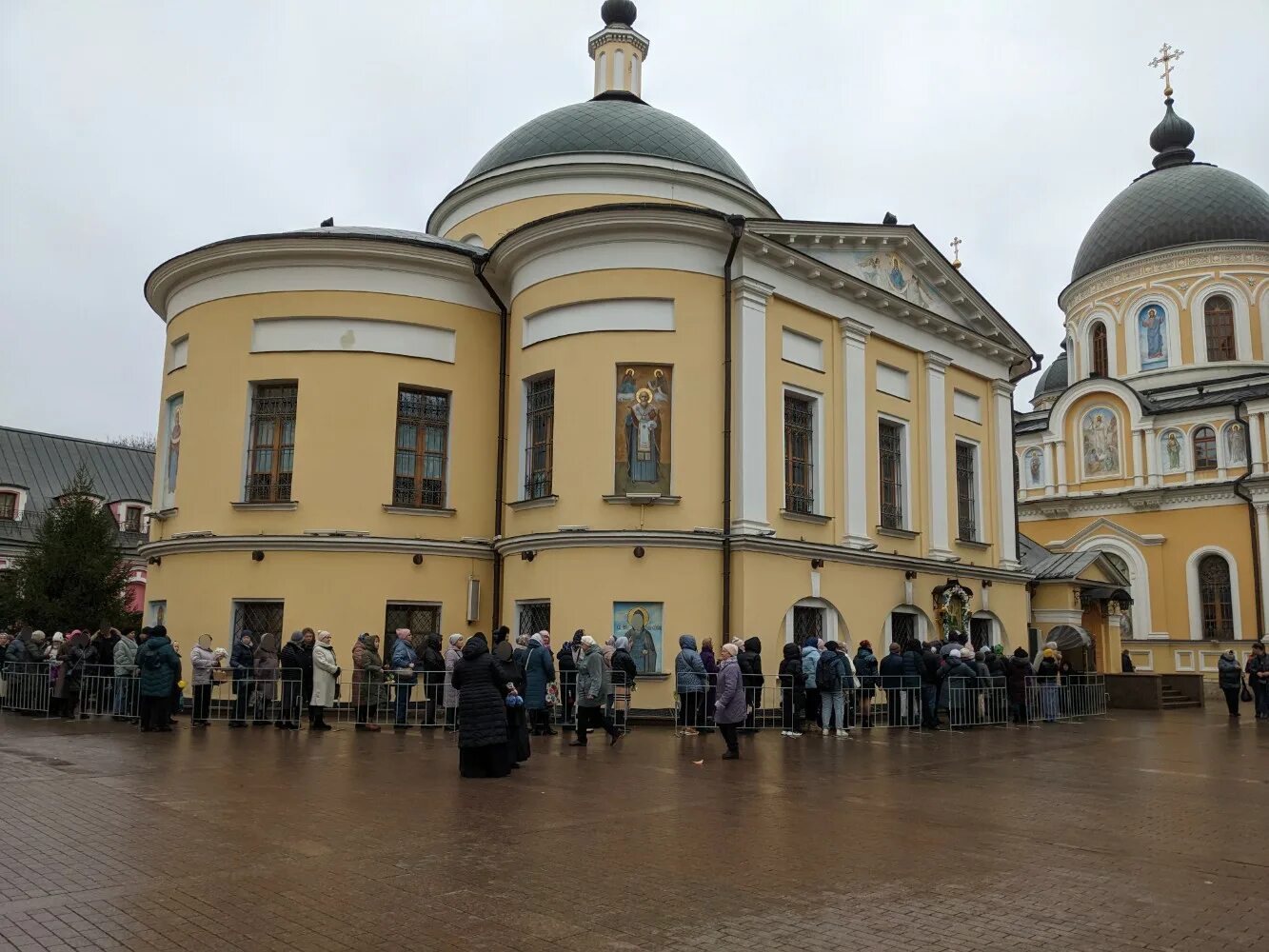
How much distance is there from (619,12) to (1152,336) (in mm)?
26947

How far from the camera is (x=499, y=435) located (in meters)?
21.7

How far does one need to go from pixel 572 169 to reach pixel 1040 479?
27.2 metres

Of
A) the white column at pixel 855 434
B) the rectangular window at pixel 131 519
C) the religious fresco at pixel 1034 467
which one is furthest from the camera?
the rectangular window at pixel 131 519

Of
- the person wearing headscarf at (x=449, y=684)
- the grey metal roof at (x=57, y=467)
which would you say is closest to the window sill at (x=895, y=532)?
the person wearing headscarf at (x=449, y=684)

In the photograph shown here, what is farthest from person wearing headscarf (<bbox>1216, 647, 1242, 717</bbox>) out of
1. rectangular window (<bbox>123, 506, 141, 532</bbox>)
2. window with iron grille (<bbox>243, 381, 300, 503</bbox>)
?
rectangular window (<bbox>123, 506, 141, 532</bbox>)

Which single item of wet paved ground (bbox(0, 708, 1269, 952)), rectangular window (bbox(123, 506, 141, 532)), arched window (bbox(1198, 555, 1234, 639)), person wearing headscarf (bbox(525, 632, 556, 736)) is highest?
rectangular window (bbox(123, 506, 141, 532))

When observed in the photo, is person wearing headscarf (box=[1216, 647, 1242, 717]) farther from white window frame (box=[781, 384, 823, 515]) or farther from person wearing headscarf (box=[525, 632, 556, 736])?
person wearing headscarf (box=[525, 632, 556, 736])

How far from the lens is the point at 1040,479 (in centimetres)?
4375

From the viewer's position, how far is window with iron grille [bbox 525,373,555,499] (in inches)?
797

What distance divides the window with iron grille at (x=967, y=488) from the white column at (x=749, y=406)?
8.10 metres

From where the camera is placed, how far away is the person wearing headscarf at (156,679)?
628 inches

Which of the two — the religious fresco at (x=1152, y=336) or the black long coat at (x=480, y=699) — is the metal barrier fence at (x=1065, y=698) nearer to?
the black long coat at (x=480, y=699)

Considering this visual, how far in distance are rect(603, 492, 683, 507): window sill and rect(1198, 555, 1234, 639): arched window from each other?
1116 inches

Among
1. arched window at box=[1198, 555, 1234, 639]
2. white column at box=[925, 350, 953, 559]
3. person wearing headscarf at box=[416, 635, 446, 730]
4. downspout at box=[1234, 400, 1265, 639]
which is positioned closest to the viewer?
person wearing headscarf at box=[416, 635, 446, 730]
